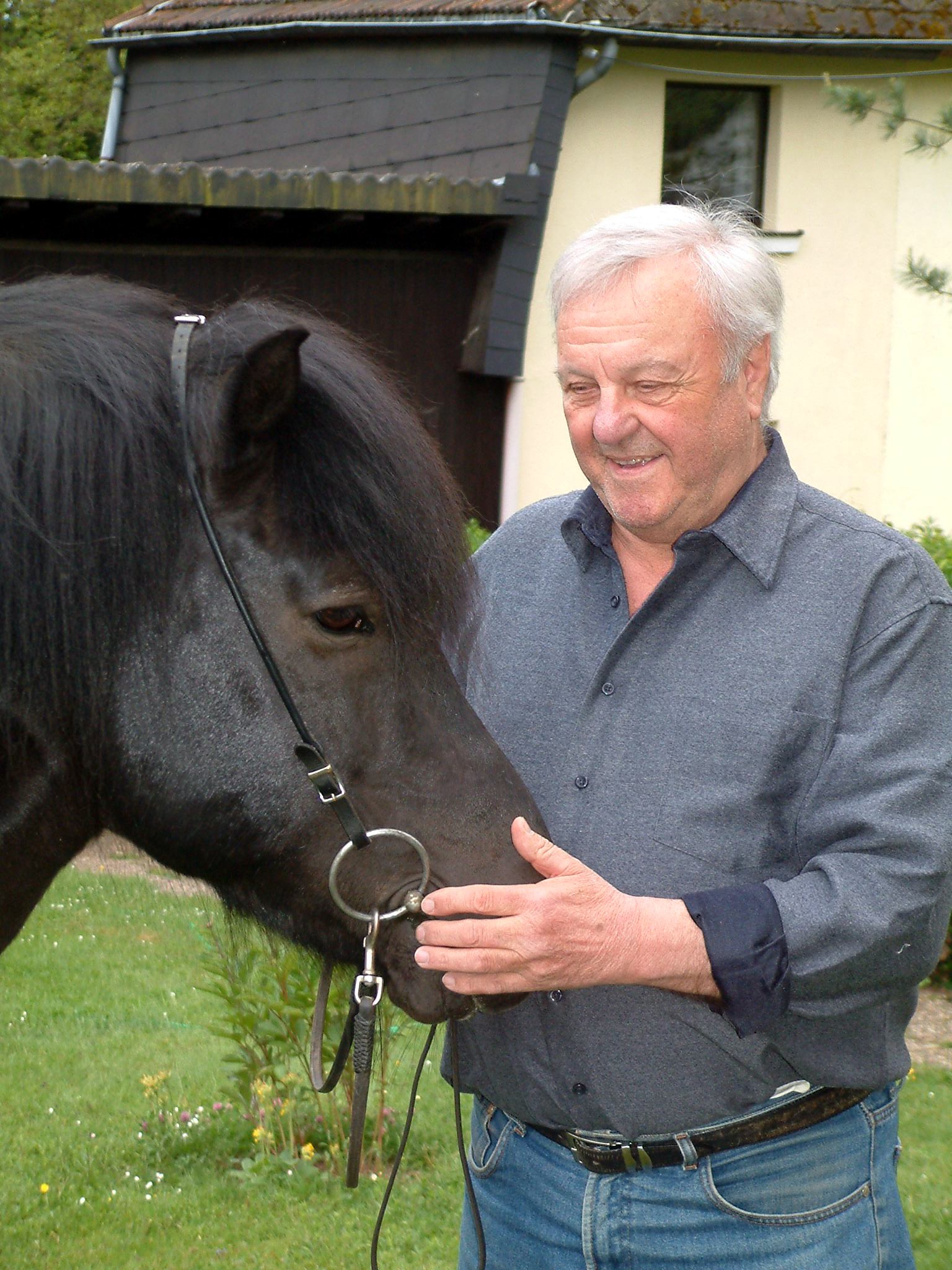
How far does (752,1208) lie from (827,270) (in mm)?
10986

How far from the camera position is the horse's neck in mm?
1854

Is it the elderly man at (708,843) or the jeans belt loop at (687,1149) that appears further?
the jeans belt loop at (687,1149)

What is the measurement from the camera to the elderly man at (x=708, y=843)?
5.58 feet

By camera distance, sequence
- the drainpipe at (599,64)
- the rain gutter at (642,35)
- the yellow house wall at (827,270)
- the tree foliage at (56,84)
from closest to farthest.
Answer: the rain gutter at (642,35) < the drainpipe at (599,64) < the yellow house wall at (827,270) < the tree foliage at (56,84)

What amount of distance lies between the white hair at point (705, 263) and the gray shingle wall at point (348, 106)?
28.4 ft

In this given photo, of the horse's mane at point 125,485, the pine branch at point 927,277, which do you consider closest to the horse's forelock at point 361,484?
the horse's mane at point 125,485

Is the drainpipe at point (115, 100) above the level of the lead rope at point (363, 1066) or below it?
above

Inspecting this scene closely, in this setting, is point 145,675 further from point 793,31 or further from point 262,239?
A: point 793,31

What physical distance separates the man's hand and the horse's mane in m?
0.40

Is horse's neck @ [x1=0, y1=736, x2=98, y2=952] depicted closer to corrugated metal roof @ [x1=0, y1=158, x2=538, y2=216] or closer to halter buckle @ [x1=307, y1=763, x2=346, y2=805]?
halter buckle @ [x1=307, y1=763, x2=346, y2=805]

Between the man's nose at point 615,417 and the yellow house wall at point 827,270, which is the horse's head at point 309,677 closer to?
the man's nose at point 615,417

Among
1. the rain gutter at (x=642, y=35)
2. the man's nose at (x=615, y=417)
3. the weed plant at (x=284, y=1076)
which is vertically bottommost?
the weed plant at (x=284, y=1076)

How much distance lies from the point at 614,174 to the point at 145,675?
10.1 metres

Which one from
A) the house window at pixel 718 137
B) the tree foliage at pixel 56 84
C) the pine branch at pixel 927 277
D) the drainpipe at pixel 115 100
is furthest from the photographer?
the tree foliage at pixel 56 84
